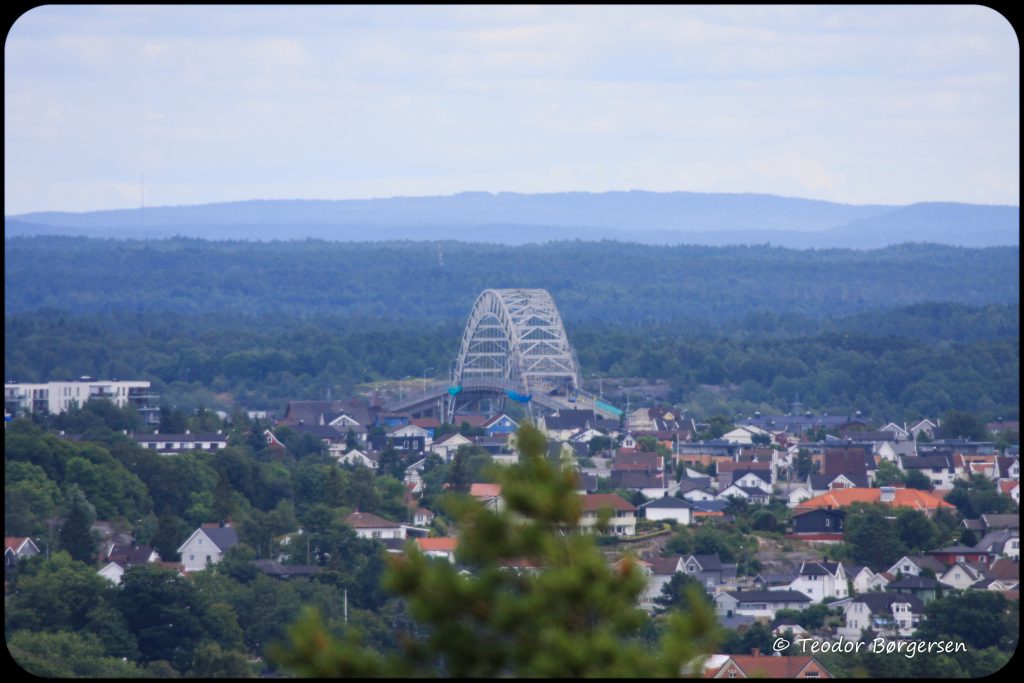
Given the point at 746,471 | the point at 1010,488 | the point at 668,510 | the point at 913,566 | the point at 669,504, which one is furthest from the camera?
the point at 746,471

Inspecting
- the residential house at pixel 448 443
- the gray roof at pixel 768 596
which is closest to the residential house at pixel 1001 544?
the gray roof at pixel 768 596

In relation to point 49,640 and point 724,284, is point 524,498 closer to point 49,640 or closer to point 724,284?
point 49,640

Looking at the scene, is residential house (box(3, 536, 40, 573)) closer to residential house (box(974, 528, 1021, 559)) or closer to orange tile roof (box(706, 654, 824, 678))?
orange tile roof (box(706, 654, 824, 678))

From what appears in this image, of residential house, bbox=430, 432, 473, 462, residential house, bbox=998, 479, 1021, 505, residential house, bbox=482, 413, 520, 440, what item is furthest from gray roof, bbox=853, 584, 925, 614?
residential house, bbox=482, 413, 520, 440

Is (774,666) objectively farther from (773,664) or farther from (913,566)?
(913,566)

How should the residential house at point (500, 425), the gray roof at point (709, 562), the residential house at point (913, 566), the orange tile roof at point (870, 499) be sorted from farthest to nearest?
the residential house at point (500, 425), the orange tile roof at point (870, 499), the gray roof at point (709, 562), the residential house at point (913, 566)

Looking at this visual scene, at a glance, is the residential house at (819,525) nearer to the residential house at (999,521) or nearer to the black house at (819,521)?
the black house at (819,521)

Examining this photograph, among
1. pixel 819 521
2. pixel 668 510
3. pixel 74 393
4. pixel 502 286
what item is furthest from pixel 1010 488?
pixel 502 286
